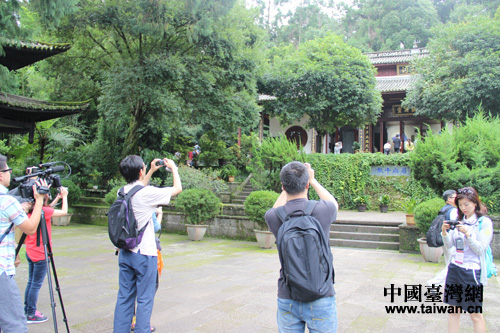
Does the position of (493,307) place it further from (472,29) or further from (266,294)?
(472,29)

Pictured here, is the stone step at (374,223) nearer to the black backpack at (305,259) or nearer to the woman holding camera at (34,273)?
the woman holding camera at (34,273)

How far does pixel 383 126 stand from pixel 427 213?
1612 cm

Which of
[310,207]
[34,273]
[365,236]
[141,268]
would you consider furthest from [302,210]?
[365,236]

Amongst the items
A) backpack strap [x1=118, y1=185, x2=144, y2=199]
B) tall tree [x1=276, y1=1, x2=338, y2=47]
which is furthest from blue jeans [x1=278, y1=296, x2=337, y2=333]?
tall tree [x1=276, y1=1, x2=338, y2=47]

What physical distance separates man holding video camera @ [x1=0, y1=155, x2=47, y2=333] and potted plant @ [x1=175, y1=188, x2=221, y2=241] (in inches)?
289

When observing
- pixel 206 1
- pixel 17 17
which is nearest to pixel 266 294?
pixel 17 17

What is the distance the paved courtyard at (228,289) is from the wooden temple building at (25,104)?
Result: 15.0 ft

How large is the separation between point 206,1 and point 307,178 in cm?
1077

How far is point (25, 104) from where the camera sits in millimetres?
10898

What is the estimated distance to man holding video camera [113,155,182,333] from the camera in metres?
2.84

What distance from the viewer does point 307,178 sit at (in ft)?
7.26

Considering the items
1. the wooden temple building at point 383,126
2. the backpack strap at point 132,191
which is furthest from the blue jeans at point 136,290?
the wooden temple building at point 383,126

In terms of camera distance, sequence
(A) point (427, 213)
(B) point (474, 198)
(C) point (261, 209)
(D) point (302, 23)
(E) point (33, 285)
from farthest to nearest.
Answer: (D) point (302, 23), (C) point (261, 209), (A) point (427, 213), (E) point (33, 285), (B) point (474, 198)

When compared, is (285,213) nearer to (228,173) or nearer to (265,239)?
(265,239)
